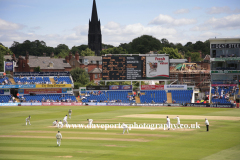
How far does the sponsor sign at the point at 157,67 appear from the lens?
2534 inches

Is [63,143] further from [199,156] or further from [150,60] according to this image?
[150,60]

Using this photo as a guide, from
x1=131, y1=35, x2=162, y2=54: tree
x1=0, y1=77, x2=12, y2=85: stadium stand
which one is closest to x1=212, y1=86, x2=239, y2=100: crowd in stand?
x1=0, y1=77, x2=12, y2=85: stadium stand

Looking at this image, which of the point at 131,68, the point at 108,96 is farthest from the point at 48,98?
the point at 131,68

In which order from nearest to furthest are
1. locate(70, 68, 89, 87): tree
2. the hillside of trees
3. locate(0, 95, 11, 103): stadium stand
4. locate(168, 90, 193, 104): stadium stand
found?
locate(168, 90, 193, 104): stadium stand, locate(0, 95, 11, 103): stadium stand, locate(70, 68, 89, 87): tree, the hillside of trees

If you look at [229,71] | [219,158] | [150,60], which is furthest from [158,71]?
[219,158]

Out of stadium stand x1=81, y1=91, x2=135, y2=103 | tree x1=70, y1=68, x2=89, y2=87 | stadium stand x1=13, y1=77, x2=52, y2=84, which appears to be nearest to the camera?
stadium stand x1=81, y1=91, x2=135, y2=103

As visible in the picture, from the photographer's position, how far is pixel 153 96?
66.9 meters

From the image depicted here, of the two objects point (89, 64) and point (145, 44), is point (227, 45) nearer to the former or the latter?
point (89, 64)

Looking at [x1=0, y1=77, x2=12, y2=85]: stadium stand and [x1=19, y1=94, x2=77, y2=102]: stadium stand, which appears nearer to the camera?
[x1=19, y1=94, x2=77, y2=102]: stadium stand

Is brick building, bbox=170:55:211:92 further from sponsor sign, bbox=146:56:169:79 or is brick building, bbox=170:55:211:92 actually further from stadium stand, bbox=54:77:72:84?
stadium stand, bbox=54:77:72:84

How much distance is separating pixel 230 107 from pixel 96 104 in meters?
25.8

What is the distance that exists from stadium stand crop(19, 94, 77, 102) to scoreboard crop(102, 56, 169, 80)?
394 inches

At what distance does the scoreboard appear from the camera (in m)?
64.2

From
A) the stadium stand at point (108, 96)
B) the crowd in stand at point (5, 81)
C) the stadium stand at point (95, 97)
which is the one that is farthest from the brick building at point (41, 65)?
the stadium stand at point (108, 96)
